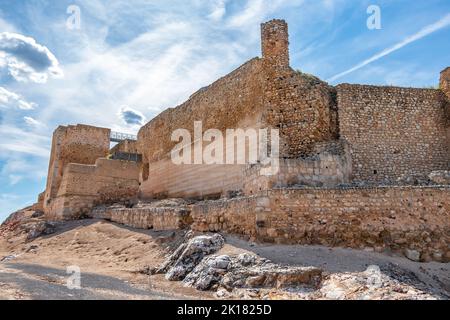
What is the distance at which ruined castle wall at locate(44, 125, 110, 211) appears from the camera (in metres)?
20.1

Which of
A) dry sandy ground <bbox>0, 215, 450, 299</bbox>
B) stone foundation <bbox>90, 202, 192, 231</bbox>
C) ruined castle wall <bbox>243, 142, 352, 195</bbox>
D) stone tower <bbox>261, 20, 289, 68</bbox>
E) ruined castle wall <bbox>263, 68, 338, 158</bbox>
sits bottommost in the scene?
dry sandy ground <bbox>0, 215, 450, 299</bbox>

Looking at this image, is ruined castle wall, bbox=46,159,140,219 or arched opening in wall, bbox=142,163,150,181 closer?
ruined castle wall, bbox=46,159,140,219

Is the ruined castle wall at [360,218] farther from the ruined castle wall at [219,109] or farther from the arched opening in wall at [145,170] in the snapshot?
the arched opening in wall at [145,170]

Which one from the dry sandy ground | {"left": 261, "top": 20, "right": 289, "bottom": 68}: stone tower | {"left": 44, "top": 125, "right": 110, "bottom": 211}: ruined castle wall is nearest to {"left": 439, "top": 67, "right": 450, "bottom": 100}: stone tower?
{"left": 261, "top": 20, "right": 289, "bottom": 68}: stone tower

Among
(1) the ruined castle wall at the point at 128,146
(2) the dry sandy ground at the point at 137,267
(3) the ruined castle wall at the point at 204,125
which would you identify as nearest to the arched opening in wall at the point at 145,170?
(3) the ruined castle wall at the point at 204,125

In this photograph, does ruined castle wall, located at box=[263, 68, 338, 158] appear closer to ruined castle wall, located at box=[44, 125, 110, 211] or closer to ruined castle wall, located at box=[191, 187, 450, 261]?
ruined castle wall, located at box=[191, 187, 450, 261]

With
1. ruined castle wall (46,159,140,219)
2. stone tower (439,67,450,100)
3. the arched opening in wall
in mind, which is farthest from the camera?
the arched opening in wall

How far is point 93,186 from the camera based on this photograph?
16.5m

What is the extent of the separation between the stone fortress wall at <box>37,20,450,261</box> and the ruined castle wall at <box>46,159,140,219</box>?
0.14 feet

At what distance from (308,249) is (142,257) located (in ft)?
14.8

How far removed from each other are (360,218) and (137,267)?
17.0 feet

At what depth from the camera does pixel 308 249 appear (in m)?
7.65
